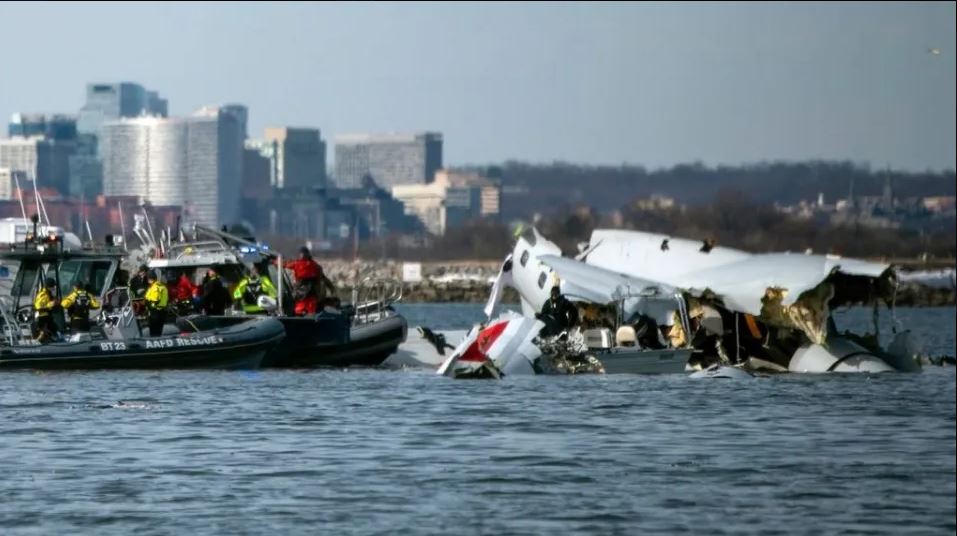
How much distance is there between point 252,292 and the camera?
4328cm

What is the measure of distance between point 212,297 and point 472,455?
53.1 ft

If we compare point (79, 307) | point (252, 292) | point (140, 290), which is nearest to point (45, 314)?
point (79, 307)

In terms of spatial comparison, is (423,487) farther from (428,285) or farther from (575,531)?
(428,285)

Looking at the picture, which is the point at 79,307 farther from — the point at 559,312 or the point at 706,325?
the point at 706,325

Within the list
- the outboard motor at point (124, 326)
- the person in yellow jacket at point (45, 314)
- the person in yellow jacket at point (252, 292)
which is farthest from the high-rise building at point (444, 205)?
the person in yellow jacket at point (45, 314)

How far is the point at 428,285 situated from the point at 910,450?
371 feet

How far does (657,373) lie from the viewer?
3994 centimetres

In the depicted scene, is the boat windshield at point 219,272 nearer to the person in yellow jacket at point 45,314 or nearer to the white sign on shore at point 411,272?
the person in yellow jacket at point 45,314

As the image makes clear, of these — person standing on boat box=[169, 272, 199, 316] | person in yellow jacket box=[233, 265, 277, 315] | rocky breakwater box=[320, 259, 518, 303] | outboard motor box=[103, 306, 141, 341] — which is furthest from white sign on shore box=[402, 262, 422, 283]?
outboard motor box=[103, 306, 141, 341]

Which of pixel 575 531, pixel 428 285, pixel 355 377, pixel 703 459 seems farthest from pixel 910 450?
pixel 428 285

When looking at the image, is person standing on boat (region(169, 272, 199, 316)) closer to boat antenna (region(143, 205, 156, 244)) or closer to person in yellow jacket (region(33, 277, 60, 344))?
boat antenna (region(143, 205, 156, 244))

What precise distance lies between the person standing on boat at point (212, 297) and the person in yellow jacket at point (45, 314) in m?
3.86

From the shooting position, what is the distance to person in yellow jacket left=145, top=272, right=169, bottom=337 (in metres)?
39.4

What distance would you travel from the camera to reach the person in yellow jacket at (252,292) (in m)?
42.9
